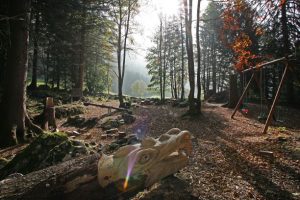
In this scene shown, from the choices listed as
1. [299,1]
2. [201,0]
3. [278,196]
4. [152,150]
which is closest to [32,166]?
[152,150]

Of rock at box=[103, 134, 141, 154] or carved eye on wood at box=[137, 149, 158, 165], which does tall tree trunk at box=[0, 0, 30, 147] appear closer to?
rock at box=[103, 134, 141, 154]

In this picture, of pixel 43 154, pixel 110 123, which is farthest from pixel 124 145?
pixel 110 123

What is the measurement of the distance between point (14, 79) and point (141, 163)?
Answer: 6.90m

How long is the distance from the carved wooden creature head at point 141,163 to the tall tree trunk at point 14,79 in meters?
6.19

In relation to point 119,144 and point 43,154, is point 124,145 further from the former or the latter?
point 43,154

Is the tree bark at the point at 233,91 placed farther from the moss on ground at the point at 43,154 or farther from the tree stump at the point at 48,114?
the moss on ground at the point at 43,154

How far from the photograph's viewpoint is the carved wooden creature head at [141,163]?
10.4ft

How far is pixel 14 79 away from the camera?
8.05 meters

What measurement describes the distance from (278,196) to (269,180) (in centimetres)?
65

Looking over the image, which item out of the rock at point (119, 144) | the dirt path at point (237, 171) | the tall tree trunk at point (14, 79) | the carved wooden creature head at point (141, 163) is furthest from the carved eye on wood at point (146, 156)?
the tall tree trunk at point (14, 79)

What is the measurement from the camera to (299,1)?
6770mm

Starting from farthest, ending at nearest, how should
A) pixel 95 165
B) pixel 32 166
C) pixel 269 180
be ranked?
pixel 32 166
pixel 269 180
pixel 95 165

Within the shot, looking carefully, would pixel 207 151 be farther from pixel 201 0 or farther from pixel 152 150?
pixel 201 0

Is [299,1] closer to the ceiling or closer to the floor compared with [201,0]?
Answer: closer to the floor
